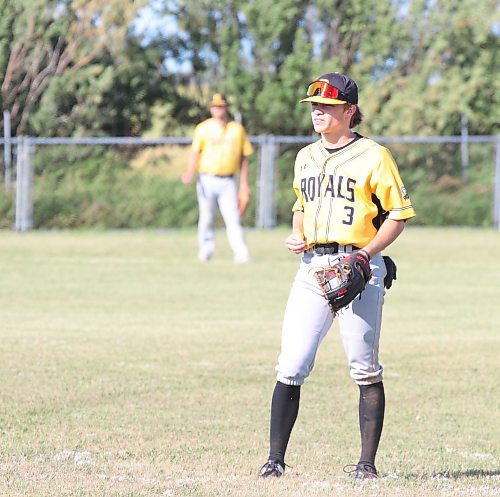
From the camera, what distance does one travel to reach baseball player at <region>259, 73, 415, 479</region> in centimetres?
600

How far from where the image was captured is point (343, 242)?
606cm

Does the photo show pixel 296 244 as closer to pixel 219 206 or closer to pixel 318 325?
pixel 318 325

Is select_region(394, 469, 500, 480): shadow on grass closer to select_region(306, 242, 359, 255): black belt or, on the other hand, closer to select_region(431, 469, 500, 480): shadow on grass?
select_region(431, 469, 500, 480): shadow on grass

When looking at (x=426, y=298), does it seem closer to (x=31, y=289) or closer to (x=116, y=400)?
(x=31, y=289)

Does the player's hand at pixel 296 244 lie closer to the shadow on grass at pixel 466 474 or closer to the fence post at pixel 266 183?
the shadow on grass at pixel 466 474

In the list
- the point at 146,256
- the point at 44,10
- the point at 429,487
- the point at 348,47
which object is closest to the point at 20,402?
the point at 429,487

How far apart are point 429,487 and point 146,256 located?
1449 centimetres

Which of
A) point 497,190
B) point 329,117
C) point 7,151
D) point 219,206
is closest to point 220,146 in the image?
point 219,206

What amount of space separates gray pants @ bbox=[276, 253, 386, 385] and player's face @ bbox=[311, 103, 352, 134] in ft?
1.97

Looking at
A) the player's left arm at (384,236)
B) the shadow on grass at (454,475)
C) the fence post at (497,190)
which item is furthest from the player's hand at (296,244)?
the fence post at (497,190)

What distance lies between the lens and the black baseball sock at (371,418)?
6.10m

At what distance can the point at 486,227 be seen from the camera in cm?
2778

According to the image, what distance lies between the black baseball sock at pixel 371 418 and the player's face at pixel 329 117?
48.5 inches

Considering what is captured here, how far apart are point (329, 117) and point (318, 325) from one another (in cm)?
97
